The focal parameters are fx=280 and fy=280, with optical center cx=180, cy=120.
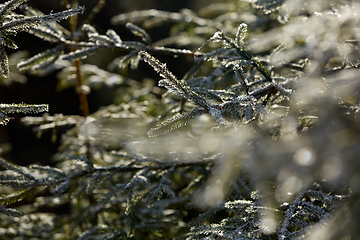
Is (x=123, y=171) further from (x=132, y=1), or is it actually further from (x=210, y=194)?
(x=132, y=1)

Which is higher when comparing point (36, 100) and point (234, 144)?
point (36, 100)

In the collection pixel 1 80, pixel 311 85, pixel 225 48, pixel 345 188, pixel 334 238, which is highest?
pixel 1 80

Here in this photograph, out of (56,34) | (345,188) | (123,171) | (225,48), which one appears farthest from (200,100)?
(56,34)

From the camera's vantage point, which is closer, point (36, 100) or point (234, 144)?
point (234, 144)

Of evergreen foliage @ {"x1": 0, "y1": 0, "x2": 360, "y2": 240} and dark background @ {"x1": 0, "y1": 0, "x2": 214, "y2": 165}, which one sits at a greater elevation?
dark background @ {"x1": 0, "y1": 0, "x2": 214, "y2": 165}

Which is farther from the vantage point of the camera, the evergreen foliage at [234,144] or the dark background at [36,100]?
the dark background at [36,100]

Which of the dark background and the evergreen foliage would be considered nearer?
the evergreen foliage

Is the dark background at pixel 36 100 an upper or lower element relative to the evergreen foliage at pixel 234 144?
upper

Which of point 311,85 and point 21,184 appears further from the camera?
point 21,184
